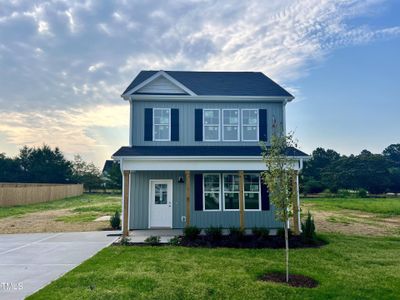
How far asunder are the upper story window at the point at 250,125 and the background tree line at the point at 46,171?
118 ft

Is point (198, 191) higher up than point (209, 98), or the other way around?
point (209, 98)

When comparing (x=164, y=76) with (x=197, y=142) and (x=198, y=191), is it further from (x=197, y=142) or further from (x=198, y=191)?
(x=198, y=191)

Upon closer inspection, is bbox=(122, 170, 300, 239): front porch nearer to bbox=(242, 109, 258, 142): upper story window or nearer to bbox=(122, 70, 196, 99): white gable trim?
bbox=(242, 109, 258, 142): upper story window

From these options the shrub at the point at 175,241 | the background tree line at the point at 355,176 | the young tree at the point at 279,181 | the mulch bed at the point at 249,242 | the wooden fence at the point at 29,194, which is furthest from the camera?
the background tree line at the point at 355,176

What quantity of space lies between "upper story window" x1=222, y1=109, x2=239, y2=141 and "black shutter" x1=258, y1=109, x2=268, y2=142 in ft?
3.42

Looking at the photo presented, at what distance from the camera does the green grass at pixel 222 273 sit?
5551 millimetres

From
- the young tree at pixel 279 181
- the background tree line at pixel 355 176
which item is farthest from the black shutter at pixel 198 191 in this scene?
the background tree line at pixel 355 176

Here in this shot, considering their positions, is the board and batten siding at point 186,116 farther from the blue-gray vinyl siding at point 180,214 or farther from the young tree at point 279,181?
the young tree at point 279,181

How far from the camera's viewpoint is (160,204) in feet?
43.6

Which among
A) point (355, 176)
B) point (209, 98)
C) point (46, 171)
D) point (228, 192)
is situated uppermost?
point (209, 98)

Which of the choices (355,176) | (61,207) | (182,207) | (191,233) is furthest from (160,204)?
(355,176)

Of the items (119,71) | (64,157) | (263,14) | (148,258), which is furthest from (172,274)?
(64,157)

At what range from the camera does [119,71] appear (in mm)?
16844

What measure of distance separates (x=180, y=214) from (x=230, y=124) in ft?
15.2
